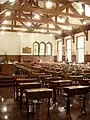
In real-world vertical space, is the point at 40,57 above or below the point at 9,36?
below

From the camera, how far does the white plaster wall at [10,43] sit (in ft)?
67.5

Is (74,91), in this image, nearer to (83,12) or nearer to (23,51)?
(83,12)

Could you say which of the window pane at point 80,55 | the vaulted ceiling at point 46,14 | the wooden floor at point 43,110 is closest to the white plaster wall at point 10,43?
the vaulted ceiling at point 46,14

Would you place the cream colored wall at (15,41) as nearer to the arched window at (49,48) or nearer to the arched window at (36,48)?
the arched window at (36,48)

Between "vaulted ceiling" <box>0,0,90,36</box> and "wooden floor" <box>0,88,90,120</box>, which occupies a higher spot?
"vaulted ceiling" <box>0,0,90,36</box>

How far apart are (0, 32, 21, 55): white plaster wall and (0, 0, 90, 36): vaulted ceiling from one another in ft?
3.77

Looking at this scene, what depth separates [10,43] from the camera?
67.9 feet

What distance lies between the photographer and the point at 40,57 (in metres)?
21.1

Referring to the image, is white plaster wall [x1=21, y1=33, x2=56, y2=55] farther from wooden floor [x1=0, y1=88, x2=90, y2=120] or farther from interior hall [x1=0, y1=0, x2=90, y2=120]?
wooden floor [x1=0, y1=88, x2=90, y2=120]

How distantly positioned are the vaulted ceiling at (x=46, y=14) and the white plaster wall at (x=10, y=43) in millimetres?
1150

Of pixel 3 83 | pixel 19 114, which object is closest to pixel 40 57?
pixel 3 83

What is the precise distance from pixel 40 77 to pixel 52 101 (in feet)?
4.33

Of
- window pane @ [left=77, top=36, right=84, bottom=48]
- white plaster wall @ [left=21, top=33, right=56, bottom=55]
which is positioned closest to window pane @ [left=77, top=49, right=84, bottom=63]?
window pane @ [left=77, top=36, right=84, bottom=48]

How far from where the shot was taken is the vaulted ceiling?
10719 mm
